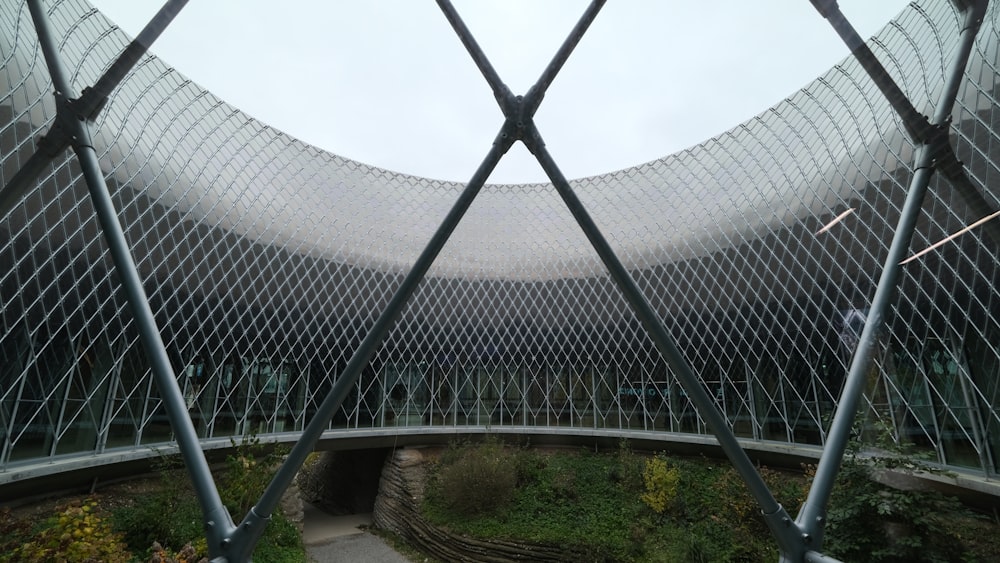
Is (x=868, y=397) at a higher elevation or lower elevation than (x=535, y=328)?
lower

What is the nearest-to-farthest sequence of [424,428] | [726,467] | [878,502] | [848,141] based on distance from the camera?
[878,502], [848,141], [726,467], [424,428]

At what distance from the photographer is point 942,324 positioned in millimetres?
5562

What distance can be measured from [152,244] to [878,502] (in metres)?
19.9

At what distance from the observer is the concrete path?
17.7m

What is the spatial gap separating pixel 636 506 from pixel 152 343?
17.7 m

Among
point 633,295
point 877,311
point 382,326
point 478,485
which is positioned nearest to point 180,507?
point 478,485

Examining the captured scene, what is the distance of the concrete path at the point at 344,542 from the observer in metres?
17.7

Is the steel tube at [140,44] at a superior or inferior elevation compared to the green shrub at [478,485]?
superior

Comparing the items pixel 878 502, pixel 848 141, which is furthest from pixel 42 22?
pixel 848 141

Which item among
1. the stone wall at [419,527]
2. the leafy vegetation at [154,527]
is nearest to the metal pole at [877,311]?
the leafy vegetation at [154,527]

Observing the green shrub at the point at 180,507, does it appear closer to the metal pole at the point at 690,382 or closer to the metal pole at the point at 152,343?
the metal pole at the point at 152,343

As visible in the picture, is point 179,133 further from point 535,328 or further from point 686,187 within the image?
point 686,187

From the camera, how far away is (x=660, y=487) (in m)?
17.0

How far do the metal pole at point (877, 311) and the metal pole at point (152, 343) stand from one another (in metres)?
3.64
